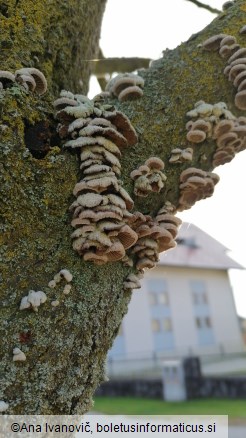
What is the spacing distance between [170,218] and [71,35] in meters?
0.74

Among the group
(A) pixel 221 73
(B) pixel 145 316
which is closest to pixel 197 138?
(A) pixel 221 73

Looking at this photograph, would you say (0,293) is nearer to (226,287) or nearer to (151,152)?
(151,152)

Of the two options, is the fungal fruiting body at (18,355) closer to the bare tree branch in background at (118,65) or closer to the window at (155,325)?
the bare tree branch in background at (118,65)

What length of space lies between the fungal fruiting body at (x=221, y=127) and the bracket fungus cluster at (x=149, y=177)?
150mm

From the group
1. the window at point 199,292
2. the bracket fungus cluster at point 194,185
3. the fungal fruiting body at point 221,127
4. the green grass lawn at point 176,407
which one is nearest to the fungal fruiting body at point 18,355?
the bracket fungus cluster at point 194,185

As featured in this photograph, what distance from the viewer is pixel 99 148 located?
3.62 feet

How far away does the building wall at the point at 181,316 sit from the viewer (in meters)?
16.6

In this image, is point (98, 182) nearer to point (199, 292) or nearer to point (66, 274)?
point (66, 274)

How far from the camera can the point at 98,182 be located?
1063 millimetres

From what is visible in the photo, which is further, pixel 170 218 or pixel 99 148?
pixel 170 218

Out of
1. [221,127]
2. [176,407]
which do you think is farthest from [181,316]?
[221,127]

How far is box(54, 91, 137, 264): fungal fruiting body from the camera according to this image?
3.43ft

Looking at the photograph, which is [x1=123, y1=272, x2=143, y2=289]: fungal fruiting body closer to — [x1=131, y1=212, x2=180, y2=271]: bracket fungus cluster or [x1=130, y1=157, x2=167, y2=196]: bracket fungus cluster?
[x1=131, y1=212, x2=180, y2=271]: bracket fungus cluster

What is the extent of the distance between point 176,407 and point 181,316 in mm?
8931
